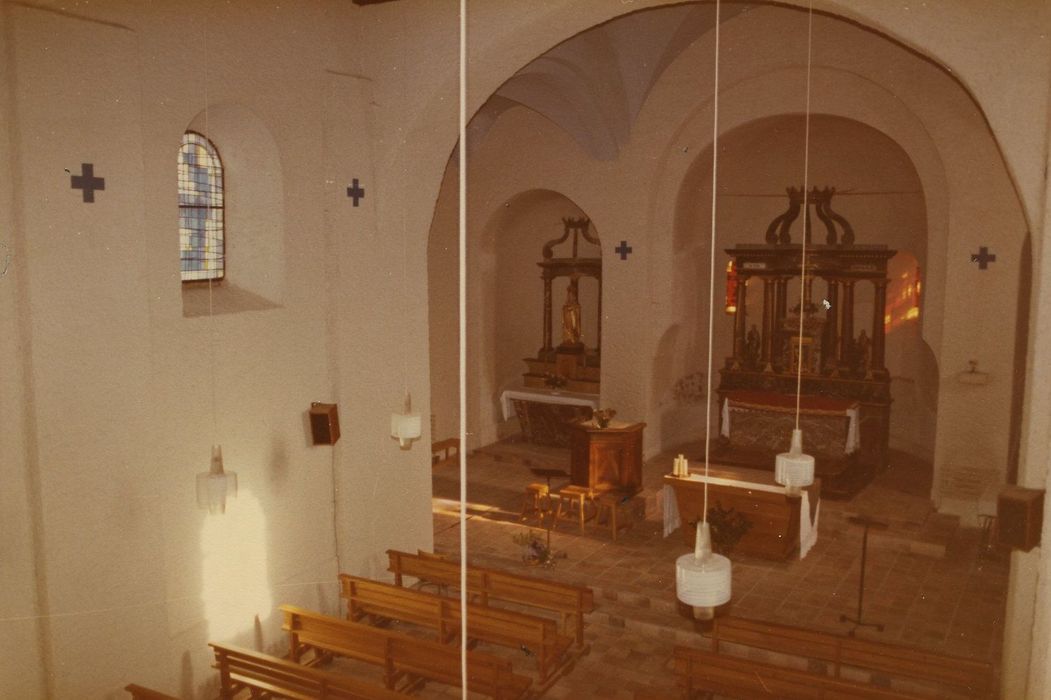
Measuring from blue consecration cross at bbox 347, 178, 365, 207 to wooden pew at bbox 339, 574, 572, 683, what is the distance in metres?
4.31

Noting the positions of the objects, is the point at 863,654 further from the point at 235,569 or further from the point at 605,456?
the point at 235,569

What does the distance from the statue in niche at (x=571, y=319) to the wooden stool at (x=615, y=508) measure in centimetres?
541

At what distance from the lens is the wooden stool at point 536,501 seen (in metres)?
13.9

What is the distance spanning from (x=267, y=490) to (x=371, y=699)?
9.54 ft

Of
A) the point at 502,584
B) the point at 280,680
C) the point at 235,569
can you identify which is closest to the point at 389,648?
the point at 280,680

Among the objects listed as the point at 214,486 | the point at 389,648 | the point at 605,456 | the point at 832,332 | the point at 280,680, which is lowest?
the point at 280,680

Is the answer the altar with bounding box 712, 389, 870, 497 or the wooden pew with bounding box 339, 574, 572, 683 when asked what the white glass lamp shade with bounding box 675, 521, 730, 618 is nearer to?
the wooden pew with bounding box 339, 574, 572, 683

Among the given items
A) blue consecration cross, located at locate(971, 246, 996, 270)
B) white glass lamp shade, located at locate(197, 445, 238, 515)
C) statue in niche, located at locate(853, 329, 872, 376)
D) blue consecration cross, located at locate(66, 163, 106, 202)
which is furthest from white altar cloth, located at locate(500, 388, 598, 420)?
blue consecration cross, located at locate(66, 163, 106, 202)

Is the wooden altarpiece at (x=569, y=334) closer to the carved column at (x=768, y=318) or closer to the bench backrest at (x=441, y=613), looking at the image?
the carved column at (x=768, y=318)

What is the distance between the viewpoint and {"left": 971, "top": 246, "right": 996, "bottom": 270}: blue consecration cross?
13.4 meters

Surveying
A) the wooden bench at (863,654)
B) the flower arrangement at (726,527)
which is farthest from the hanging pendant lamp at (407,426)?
the flower arrangement at (726,527)

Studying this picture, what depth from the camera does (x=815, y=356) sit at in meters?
17.5

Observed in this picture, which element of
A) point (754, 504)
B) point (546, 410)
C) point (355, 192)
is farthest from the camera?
point (546, 410)

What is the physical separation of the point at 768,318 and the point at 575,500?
6152 mm
